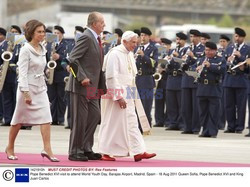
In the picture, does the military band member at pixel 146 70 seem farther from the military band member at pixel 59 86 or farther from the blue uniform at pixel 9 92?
the blue uniform at pixel 9 92

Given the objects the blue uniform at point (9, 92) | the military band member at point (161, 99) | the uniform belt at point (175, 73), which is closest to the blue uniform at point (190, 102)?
the uniform belt at point (175, 73)

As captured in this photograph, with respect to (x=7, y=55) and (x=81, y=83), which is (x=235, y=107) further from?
(x=81, y=83)

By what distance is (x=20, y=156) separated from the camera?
15.9 m

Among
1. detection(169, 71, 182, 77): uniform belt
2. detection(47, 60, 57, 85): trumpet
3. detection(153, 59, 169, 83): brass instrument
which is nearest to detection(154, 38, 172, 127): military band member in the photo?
detection(153, 59, 169, 83): brass instrument

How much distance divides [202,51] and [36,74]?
24.7ft

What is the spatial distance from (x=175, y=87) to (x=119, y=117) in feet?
25.7

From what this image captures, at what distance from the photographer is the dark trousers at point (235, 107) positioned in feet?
76.4

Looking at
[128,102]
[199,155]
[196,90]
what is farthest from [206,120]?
[128,102]

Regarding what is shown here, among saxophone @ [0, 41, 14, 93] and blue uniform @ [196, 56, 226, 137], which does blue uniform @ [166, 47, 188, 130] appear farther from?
saxophone @ [0, 41, 14, 93]

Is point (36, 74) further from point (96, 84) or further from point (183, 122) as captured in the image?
point (183, 122)

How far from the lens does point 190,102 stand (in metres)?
22.6

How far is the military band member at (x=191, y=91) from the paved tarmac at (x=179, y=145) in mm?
365

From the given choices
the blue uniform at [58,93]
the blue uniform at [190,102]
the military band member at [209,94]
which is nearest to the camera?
the military band member at [209,94]

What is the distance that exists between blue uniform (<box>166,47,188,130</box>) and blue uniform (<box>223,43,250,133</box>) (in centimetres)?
102
